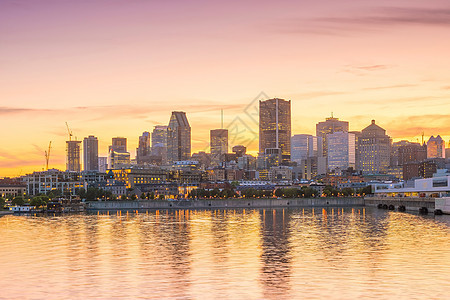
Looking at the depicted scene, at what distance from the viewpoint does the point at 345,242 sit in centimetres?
7819

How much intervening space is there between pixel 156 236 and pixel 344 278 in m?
47.8

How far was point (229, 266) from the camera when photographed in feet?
184

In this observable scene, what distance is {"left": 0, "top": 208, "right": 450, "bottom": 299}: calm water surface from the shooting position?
43719 mm

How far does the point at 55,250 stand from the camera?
72750 mm

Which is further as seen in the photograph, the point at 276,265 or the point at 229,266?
the point at 276,265

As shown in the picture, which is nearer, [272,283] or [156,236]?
[272,283]

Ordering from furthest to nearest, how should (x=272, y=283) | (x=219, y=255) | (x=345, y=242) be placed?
(x=345, y=242) → (x=219, y=255) → (x=272, y=283)

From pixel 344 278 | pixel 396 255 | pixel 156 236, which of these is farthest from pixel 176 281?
pixel 156 236

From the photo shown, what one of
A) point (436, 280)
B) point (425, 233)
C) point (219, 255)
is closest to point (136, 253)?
point (219, 255)

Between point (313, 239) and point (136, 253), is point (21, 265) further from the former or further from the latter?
point (313, 239)

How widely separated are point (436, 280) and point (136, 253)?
1369 inches

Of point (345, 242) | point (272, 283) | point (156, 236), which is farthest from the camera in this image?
point (156, 236)

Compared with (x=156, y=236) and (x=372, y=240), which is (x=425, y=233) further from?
(x=156, y=236)

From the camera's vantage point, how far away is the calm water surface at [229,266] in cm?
4372
